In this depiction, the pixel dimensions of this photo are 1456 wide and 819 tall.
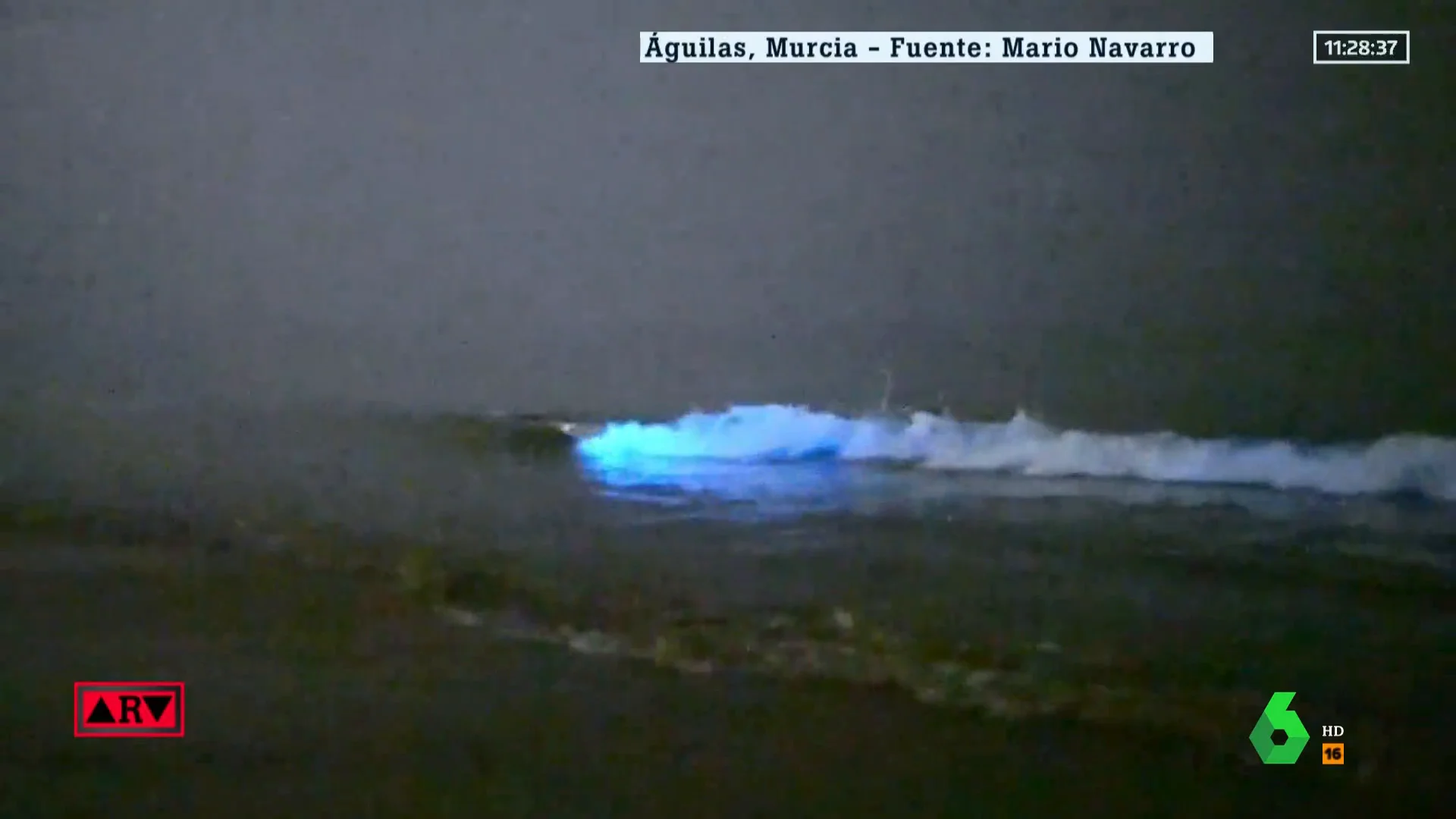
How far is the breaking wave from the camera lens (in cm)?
138

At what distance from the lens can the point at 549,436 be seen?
1.52m

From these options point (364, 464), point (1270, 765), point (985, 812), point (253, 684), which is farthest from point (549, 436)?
point (1270, 765)

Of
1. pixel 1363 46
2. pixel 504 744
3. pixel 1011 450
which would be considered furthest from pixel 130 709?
pixel 1363 46

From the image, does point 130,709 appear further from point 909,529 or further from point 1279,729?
point 1279,729

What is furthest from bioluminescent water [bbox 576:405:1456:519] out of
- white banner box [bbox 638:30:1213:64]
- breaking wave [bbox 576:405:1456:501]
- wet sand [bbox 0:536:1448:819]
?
white banner box [bbox 638:30:1213:64]

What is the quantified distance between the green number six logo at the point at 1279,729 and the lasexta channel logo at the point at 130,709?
113 cm

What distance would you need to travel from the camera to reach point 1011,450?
145 centimetres

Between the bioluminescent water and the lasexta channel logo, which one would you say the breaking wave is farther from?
the lasexta channel logo

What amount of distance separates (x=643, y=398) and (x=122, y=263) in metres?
0.71

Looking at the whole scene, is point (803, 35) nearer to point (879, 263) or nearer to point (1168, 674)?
point (879, 263)

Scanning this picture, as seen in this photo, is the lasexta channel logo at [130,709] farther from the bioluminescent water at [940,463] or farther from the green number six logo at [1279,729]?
the green number six logo at [1279,729]

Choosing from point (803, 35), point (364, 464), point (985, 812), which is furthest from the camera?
point (364, 464)

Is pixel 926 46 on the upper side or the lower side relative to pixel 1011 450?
upper

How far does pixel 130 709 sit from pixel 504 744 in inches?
16.8
